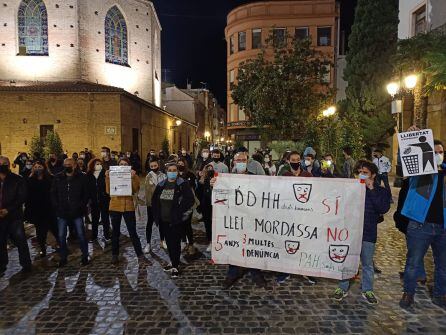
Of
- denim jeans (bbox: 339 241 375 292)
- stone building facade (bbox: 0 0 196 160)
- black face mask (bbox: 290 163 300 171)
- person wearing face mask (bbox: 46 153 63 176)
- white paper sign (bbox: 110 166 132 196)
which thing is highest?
stone building facade (bbox: 0 0 196 160)

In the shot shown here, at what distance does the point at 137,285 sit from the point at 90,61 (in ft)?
89.4

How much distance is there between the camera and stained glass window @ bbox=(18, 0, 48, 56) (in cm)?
2805

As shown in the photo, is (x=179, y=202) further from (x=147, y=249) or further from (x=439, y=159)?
(x=439, y=159)

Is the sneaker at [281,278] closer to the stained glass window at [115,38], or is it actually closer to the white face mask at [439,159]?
the white face mask at [439,159]

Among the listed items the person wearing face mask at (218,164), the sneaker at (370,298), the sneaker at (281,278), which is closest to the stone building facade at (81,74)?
the person wearing face mask at (218,164)

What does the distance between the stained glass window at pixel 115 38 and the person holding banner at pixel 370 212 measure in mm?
29546

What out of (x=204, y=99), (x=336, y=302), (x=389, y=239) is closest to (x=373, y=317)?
(x=336, y=302)

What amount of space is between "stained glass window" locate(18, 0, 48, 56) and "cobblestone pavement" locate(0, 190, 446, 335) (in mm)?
26281

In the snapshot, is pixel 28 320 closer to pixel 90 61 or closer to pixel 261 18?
Answer: pixel 90 61


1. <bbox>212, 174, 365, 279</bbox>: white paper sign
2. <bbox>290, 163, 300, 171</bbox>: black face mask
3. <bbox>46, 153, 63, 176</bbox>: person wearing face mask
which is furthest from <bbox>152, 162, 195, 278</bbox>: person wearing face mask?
<bbox>46, 153, 63, 176</bbox>: person wearing face mask

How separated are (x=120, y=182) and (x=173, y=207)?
1.47 metres

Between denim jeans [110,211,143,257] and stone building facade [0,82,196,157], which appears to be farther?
stone building facade [0,82,196,157]

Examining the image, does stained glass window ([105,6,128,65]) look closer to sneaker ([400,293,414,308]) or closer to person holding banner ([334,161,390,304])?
person holding banner ([334,161,390,304])

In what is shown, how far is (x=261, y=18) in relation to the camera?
45188 millimetres
